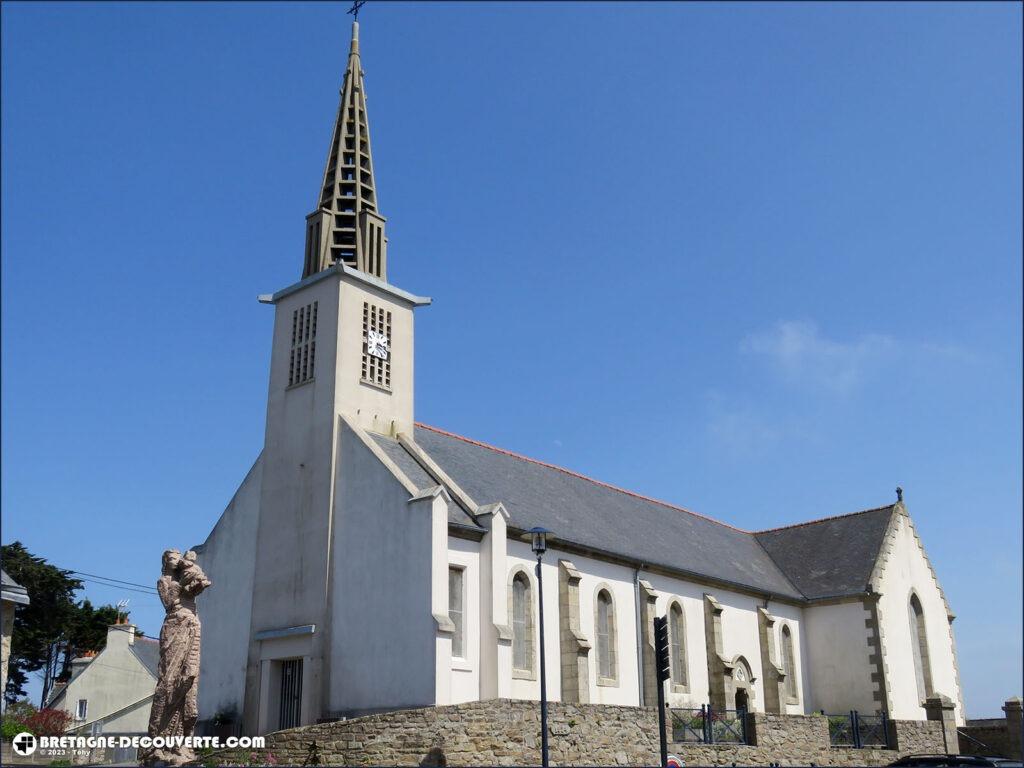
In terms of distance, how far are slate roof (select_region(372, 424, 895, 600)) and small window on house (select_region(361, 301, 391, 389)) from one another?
2081 mm

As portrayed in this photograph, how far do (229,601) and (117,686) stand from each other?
67.4 feet

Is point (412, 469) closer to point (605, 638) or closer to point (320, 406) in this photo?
point (320, 406)

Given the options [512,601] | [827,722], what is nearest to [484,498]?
[512,601]

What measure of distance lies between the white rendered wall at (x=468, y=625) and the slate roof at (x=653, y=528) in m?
0.86

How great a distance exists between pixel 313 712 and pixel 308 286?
1310 cm

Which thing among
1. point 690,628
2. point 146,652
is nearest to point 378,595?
point 690,628

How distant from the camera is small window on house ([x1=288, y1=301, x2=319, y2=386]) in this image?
103ft

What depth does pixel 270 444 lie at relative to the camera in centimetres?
3153

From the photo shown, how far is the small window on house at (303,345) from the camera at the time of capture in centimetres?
3136

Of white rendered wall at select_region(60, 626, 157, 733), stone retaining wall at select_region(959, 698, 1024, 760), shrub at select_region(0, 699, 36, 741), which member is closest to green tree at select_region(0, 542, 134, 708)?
white rendered wall at select_region(60, 626, 157, 733)

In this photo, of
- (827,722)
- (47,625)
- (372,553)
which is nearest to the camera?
(372,553)

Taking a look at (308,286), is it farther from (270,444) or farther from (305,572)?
(305,572)

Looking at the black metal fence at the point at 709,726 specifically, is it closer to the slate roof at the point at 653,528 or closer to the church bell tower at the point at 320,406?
the slate roof at the point at 653,528

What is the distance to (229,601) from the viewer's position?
3111cm
